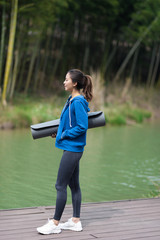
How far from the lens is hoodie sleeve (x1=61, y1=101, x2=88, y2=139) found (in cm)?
317

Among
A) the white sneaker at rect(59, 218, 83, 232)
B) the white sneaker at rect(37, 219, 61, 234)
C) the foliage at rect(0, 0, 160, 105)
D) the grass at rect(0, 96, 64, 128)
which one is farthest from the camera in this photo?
the foliage at rect(0, 0, 160, 105)

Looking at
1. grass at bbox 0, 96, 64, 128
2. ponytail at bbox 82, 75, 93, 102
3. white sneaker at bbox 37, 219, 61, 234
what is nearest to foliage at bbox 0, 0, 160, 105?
grass at bbox 0, 96, 64, 128

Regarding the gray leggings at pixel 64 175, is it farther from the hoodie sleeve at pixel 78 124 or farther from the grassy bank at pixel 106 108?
the grassy bank at pixel 106 108

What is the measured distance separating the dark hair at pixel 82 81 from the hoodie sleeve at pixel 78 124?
8.0 inches

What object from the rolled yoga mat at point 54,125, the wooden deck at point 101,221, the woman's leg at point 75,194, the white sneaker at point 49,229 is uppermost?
the rolled yoga mat at point 54,125

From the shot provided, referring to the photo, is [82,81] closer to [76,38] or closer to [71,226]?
[71,226]

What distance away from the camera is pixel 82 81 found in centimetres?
334

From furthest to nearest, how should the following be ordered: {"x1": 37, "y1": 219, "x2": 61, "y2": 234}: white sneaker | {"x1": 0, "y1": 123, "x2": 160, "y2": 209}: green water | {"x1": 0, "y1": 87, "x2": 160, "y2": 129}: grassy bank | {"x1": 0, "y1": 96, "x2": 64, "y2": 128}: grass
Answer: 1. {"x1": 0, "y1": 87, "x2": 160, "y2": 129}: grassy bank
2. {"x1": 0, "y1": 96, "x2": 64, "y2": 128}: grass
3. {"x1": 0, "y1": 123, "x2": 160, "y2": 209}: green water
4. {"x1": 37, "y1": 219, "x2": 61, "y2": 234}: white sneaker

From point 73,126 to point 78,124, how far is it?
0.28ft

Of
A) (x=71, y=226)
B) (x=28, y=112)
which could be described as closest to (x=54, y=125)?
(x=71, y=226)

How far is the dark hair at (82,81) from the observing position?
3299 mm

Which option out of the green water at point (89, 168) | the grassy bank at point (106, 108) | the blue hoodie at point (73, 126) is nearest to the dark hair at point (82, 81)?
the blue hoodie at point (73, 126)

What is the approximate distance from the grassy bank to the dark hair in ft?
29.6

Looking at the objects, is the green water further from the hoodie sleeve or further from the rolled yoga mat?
the hoodie sleeve
